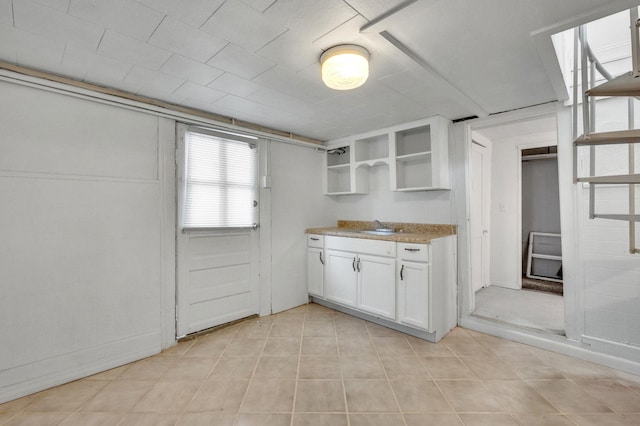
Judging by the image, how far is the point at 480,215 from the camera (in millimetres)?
3949

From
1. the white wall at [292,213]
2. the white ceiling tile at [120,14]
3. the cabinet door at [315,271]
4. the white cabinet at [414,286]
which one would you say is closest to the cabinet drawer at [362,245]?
the white cabinet at [414,286]

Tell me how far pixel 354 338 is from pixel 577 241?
2095mm

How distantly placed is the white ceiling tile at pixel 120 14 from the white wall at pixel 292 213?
1943mm

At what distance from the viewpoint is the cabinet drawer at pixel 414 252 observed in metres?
2.55

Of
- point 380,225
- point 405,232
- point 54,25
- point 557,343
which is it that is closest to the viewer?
point 54,25

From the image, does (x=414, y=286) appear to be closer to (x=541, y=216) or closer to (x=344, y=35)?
(x=344, y=35)

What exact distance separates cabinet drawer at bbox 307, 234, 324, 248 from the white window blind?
0.81 meters

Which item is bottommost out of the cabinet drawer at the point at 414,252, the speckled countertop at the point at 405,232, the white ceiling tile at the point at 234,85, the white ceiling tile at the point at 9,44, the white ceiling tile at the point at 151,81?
the cabinet drawer at the point at 414,252

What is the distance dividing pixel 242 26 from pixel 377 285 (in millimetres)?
2451

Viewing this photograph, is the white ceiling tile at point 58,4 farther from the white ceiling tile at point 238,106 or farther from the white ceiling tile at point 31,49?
the white ceiling tile at point 238,106

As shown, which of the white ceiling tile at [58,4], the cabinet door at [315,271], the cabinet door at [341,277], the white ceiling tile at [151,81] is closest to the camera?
the white ceiling tile at [58,4]

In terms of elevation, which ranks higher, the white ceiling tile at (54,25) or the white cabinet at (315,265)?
the white ceiling tile at (54,25)

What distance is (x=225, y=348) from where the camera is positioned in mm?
2484

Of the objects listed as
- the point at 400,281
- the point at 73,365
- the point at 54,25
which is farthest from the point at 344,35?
the point at 73,365
